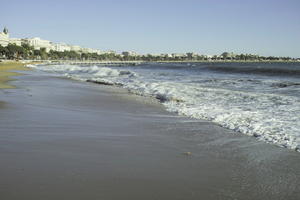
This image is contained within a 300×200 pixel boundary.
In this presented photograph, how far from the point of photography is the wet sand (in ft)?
9.32

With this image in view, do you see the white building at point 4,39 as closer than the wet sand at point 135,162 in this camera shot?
No

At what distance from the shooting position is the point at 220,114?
281 inches

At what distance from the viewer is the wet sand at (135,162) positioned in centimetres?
284

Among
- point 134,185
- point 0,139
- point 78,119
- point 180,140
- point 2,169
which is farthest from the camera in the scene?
point 78,119

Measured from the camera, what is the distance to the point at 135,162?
3703mm

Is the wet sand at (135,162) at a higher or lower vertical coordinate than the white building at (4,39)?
lower

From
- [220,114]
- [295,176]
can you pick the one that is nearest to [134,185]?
[295,176]

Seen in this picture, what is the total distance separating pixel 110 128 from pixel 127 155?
1.64 meters

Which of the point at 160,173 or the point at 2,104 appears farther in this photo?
the point at 2,104

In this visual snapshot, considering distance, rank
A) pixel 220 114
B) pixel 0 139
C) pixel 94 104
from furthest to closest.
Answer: pixel 94 104 < pixel 220 114 < pixel 0 139

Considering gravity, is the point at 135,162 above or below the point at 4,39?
below

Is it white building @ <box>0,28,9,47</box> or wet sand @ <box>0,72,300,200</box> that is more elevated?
white building @ <box>0,28,9,47</box>

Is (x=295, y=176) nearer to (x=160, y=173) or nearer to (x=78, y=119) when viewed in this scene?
(x=160, y=173)

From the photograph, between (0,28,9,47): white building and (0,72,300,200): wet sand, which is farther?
(0,28,9,47): white building
